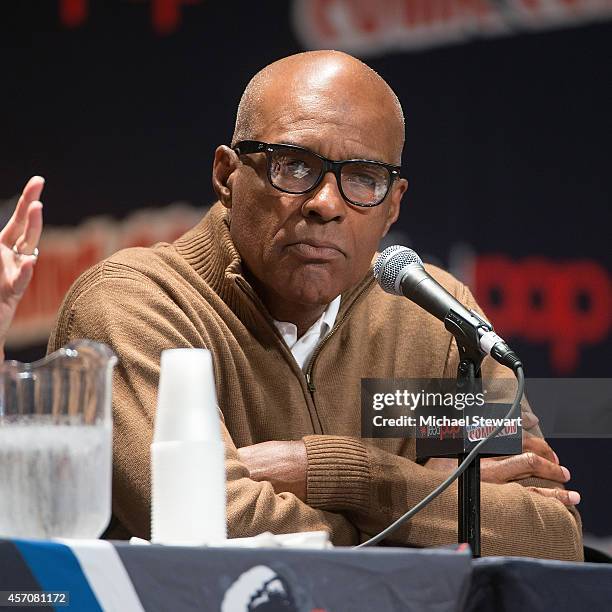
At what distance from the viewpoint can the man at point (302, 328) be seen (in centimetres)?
187

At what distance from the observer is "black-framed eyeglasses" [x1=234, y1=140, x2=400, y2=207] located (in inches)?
78.8

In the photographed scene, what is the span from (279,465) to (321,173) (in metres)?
0.50

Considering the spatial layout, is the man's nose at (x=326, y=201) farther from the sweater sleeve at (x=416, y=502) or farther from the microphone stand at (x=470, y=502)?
the microphone stand at (x=470, y=502)

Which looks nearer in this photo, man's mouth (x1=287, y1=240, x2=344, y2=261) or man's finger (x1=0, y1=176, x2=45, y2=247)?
man's finger (x1=0, y1=176, x2=45, y2=247)

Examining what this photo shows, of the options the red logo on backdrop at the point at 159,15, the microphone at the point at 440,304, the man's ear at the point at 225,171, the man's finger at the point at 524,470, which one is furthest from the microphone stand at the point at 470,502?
the red logo on backdrop at the point at 159,15

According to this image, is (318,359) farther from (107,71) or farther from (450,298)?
(107,71)

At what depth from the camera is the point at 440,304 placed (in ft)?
5.23

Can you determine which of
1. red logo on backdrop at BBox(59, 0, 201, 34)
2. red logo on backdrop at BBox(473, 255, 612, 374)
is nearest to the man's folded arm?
red logo on backdrop at BBox(473, 255, 612, 374)

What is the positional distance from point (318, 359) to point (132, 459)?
20.8 inches

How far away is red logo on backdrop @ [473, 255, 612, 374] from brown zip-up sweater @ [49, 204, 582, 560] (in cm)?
94

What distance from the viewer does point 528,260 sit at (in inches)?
128

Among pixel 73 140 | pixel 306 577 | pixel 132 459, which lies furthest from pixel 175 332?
pixel 73 140

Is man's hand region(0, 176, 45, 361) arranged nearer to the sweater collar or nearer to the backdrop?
the sweater collar

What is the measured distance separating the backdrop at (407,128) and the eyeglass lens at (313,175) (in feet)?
3.93
